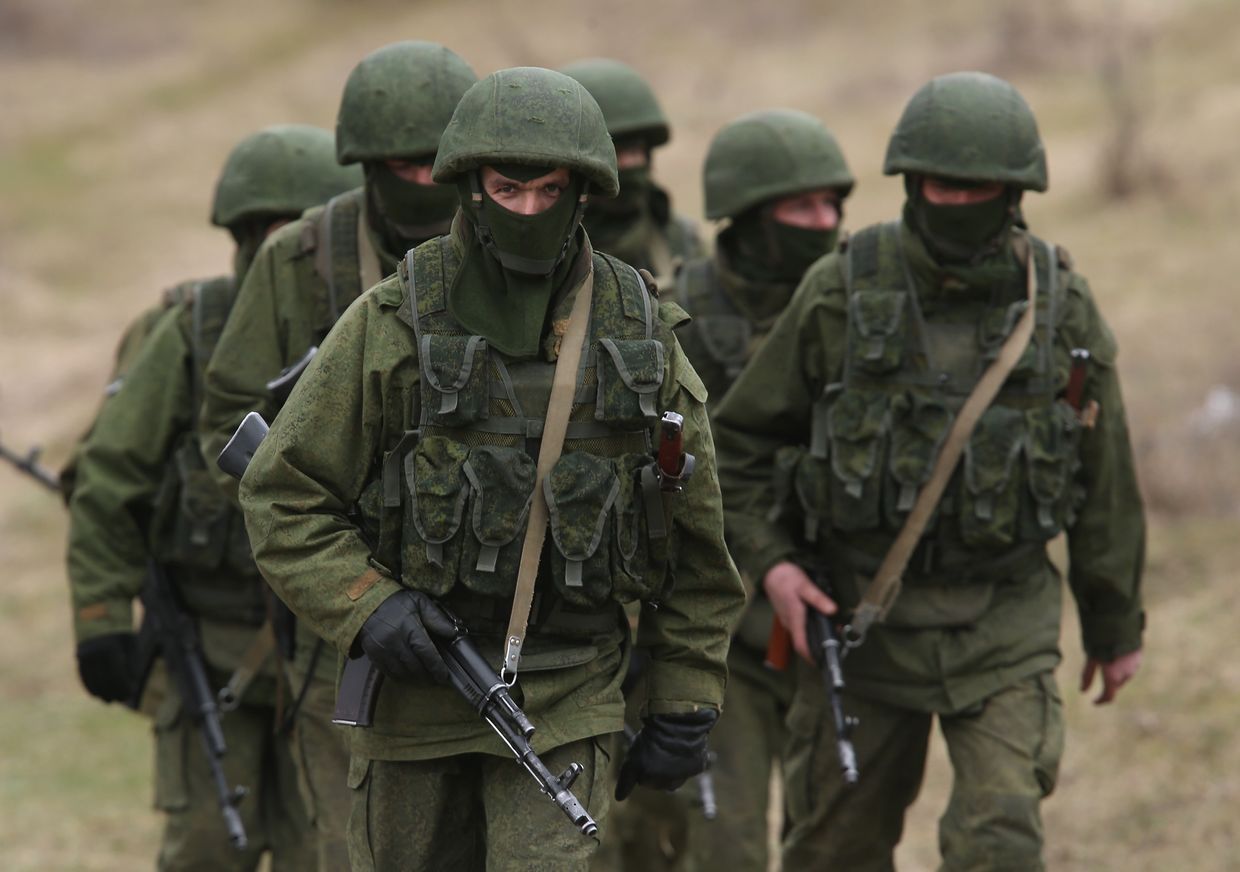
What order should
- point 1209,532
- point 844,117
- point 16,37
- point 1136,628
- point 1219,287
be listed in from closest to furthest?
point 1136,628
point 1209,532
point 1219,287
point 844,117
point 16,37

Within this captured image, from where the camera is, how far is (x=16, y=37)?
103 ft

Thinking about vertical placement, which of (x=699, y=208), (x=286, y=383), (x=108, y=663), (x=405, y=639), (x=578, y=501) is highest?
(x=578, y=501)

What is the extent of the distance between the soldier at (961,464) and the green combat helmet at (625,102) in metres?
2.32

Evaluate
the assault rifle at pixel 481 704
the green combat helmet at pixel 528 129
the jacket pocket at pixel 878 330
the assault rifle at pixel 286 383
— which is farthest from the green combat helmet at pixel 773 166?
the assault rifle at pixel 481 704

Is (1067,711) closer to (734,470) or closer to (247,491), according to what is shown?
(734,470)

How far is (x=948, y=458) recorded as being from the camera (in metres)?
5.50

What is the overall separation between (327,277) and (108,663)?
1.52 m

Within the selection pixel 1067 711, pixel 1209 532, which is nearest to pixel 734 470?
pixel 1067 711

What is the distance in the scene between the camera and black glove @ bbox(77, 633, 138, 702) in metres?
6.29

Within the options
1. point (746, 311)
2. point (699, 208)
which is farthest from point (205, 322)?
point (699, 208)

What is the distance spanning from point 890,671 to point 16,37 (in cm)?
2844

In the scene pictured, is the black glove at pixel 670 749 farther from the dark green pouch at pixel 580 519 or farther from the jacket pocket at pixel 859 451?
the jacket pocket at pixel 859 451

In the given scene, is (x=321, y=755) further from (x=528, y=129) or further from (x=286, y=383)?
(x=528, y=129)

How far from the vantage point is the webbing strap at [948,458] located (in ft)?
18.0
